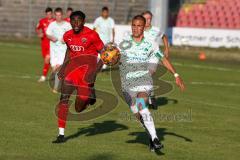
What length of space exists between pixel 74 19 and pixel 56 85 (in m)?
8.51

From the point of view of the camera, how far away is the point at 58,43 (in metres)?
21.2


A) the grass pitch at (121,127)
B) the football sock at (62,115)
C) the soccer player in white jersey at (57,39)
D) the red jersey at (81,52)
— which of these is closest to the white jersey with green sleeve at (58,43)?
the soccer player in white jersey at (57,39)

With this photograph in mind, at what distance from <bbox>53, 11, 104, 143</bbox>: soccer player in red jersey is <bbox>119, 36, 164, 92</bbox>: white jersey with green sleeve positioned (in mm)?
1146

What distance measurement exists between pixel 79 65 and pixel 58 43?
26.1 feet

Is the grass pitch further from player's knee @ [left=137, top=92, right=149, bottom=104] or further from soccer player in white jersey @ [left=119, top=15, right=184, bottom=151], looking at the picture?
player's knee @ [left=137, top=92, right=149, bottom=104]

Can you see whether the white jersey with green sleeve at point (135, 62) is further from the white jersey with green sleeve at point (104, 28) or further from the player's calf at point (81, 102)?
the white jersey with green sleeve at point (104, 28)

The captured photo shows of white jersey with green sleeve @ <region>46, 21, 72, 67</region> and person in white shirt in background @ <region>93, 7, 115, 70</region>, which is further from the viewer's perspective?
person in white shirt in background @ <region>93, 7, 115, 70</region>

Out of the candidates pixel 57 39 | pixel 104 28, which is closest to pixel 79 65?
pixel 57 39

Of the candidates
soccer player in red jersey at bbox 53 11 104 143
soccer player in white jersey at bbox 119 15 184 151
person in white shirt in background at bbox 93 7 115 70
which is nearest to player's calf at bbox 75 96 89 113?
soccer player in red jersey at bbox 53 11 104 143

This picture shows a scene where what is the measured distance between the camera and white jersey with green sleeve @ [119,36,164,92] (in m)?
11.9

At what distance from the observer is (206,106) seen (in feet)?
61.2

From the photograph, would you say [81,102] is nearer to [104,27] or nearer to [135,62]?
[135,62]

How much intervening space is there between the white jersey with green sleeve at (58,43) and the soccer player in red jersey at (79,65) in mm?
7591

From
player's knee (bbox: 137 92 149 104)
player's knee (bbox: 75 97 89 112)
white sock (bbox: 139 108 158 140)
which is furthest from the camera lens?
player's knee (bbox: 75 97 89 112)
